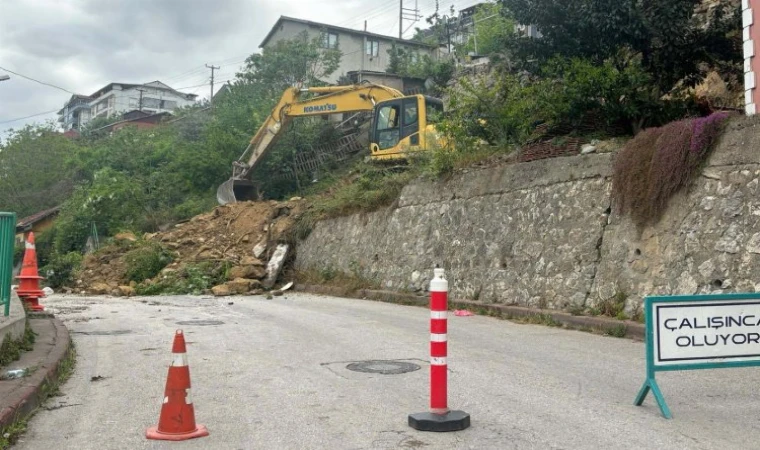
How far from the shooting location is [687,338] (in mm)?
5922

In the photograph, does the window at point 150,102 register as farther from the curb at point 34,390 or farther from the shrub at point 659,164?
the curb at point 34,390

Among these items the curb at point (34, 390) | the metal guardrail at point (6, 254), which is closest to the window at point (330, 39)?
the metal guardrail at point (6, 254)

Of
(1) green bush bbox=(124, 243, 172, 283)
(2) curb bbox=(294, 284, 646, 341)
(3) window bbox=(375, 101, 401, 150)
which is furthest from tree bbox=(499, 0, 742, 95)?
(1) green bush bbox=(124, 243, 172, 283)

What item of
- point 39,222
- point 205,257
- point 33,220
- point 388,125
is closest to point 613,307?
point 388,125

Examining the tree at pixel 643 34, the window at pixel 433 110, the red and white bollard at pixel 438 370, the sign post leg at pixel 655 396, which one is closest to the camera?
the red and white bollard at pixel 438 370

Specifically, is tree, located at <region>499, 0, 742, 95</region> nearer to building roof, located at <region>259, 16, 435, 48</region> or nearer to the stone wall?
the stone wall

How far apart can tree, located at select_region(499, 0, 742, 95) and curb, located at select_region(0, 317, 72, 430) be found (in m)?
12.1

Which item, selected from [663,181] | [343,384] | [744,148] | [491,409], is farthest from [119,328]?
[744,148]

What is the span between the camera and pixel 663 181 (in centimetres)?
1126

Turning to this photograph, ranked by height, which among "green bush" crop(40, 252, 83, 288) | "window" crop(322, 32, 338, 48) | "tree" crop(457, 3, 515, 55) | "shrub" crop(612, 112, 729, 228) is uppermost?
"window" crop(322, 32, 338, 48)

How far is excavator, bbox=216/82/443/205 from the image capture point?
22.8 metres

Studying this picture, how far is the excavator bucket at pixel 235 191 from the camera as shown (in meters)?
30.2

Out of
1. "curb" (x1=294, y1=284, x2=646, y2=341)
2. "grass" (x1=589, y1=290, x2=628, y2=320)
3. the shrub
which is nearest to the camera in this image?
"curb" (x1=294, y1=284, x2=646, y2=341)

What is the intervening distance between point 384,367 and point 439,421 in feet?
8.95
